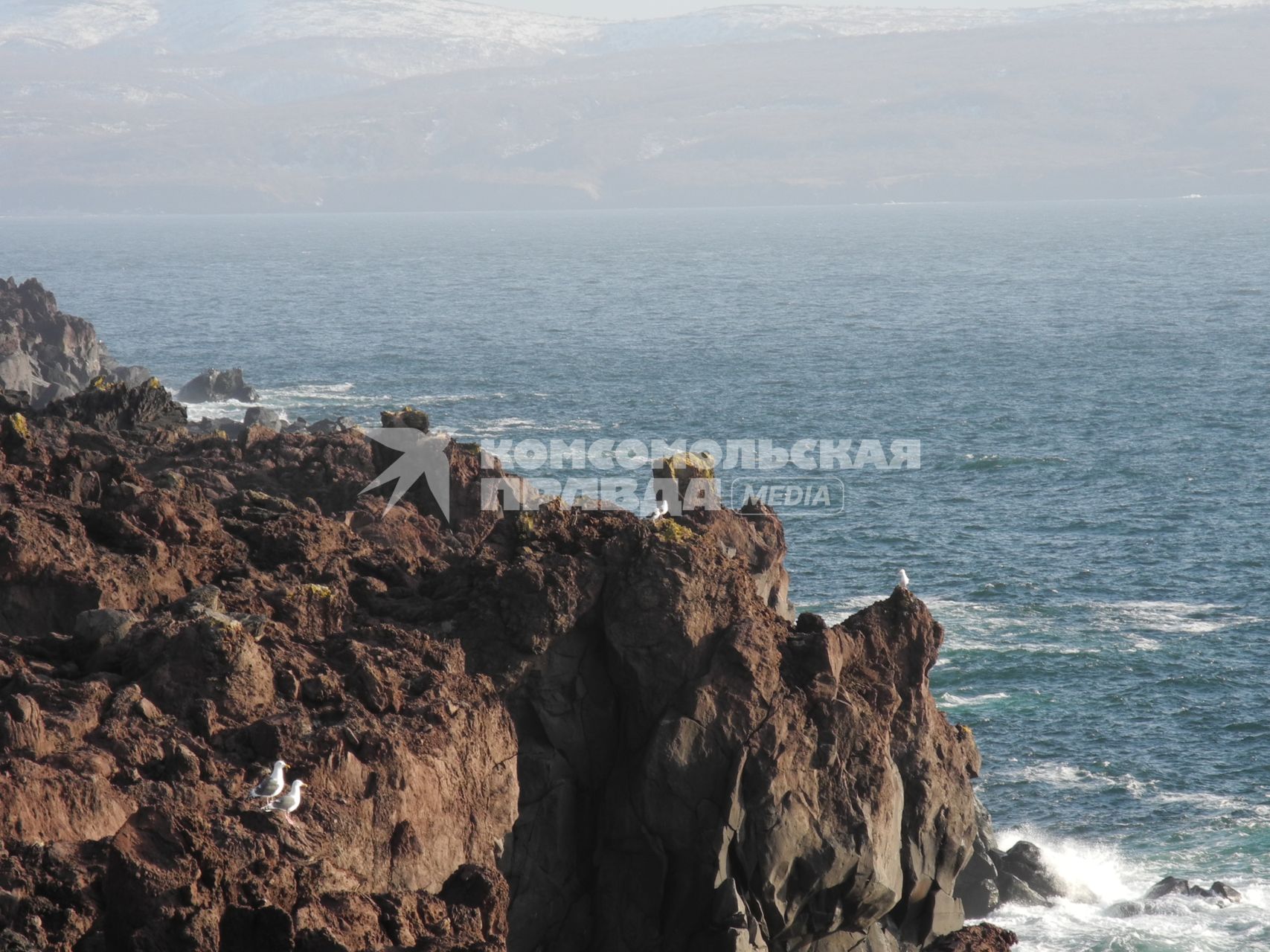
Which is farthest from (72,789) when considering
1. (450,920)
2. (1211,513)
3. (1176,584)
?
(1211,513)

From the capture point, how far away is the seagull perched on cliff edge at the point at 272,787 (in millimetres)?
24953

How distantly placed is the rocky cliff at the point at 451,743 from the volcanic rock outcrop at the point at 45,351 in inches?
2471

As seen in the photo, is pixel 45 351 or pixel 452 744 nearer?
pixel 452 744

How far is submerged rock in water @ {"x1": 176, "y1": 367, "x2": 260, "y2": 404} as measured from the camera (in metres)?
114

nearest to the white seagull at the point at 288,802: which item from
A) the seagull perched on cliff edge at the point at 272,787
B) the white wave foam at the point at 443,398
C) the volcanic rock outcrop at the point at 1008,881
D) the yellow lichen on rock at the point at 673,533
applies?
the seagull perched on cliff edge at the point at 272,787

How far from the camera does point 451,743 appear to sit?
2866 centimetres

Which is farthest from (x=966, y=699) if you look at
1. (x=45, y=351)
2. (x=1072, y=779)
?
(x=45, y=351)

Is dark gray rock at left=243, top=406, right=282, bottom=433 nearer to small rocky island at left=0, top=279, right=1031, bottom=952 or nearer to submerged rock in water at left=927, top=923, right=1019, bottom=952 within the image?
small rocky island at left=0, top=279, right=1031, bottom=952

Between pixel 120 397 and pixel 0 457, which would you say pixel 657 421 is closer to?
pixel 120 397

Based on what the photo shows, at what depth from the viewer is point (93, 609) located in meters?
30.9

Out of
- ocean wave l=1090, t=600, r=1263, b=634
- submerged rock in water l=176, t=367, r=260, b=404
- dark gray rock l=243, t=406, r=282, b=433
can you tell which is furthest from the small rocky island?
submerged rock in water l=176, t=367, r=260, b=404

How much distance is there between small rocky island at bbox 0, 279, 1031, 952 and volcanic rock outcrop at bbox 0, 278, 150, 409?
62645 millimetres

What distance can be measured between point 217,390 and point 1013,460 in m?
57.8

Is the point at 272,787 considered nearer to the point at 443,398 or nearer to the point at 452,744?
the point at 452,744
